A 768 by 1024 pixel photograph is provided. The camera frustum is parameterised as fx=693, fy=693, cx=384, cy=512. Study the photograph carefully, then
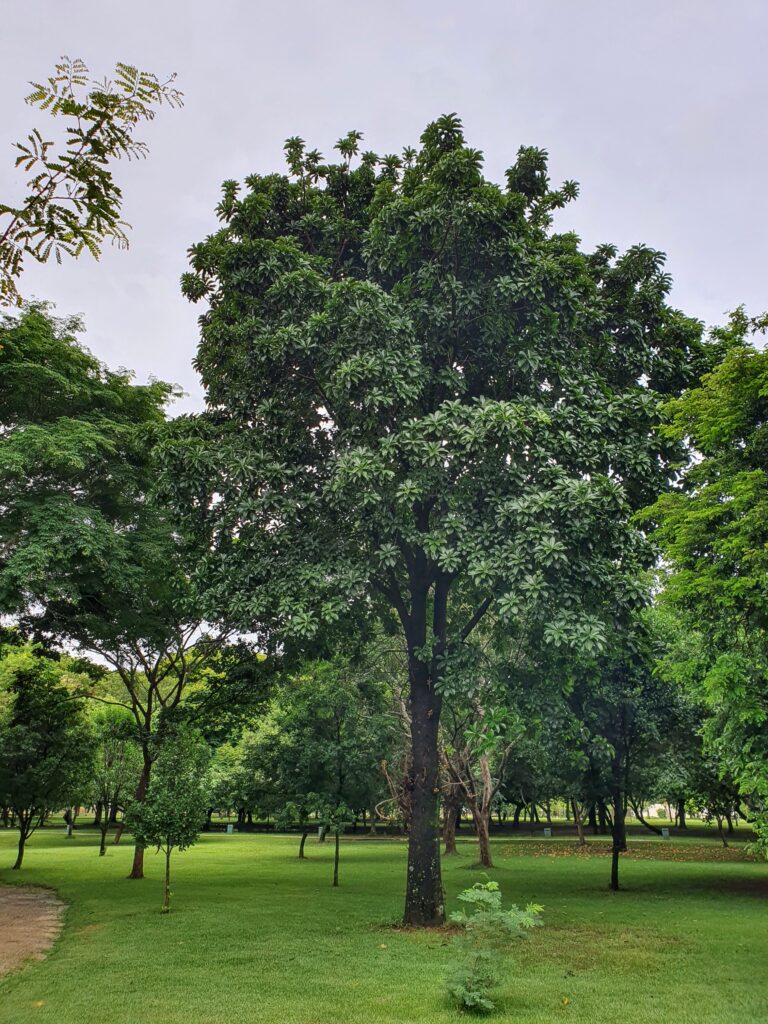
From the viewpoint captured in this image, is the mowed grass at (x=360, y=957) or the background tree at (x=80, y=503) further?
the background tree at (x=80, y=503)

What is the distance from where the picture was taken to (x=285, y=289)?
1203cm

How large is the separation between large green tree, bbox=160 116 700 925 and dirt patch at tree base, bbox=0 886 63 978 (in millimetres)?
6041

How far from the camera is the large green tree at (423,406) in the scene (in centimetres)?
1112

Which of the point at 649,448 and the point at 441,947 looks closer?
the point at 441,947

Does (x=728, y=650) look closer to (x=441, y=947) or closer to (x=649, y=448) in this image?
(x=649, y=448)

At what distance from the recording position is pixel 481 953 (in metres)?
7.86

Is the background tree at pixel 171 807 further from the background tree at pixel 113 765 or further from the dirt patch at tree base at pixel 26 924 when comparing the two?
the background tree at pixel 113 765

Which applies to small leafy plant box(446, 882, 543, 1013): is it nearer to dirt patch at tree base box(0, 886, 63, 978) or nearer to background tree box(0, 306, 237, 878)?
dirt patch at tree base box(0, 886, 63, 978)

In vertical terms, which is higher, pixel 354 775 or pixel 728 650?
pixel 728 650

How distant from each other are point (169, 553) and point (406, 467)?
6.96 metres

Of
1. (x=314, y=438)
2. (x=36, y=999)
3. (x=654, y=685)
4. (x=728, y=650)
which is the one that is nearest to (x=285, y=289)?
(x=314, y=438)

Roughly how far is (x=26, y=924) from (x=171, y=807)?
327cm

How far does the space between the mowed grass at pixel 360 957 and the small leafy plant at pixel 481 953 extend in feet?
0.73

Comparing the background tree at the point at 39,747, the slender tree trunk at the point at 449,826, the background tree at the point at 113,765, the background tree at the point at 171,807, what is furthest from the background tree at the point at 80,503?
the background tree at the point at 113,765
